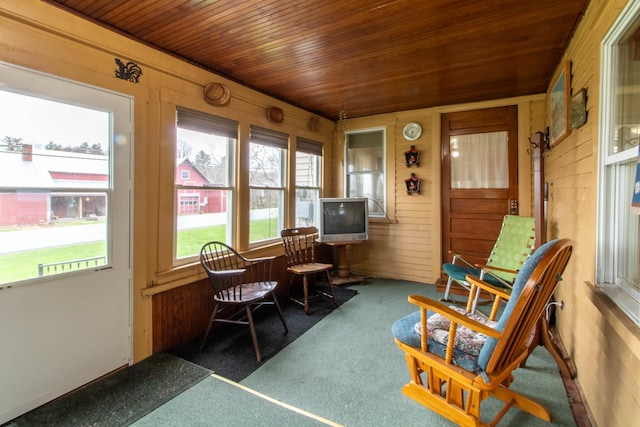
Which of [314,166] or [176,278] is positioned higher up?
[314,166]

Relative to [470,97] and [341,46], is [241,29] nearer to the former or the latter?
[341,46]

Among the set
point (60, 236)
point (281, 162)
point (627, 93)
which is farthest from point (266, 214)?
point (627, 93)

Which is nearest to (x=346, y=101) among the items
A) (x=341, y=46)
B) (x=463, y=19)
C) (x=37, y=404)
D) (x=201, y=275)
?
(x=341, y=46)

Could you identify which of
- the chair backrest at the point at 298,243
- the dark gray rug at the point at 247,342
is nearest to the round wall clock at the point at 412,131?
the chair backrest at the point at 298,243

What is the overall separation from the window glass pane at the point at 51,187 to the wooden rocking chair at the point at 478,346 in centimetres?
217

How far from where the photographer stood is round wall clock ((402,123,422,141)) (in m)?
4.32

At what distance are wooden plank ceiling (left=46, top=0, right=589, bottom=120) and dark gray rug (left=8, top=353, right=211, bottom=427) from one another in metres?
2.33

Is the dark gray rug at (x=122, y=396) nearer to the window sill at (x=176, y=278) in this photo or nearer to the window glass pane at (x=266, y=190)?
the window sill at (x=176, y=278)

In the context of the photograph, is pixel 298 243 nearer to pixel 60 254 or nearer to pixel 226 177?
pixel 226 177

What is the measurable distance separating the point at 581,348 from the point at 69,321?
11.0 feet

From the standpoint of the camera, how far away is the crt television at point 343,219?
411 cm

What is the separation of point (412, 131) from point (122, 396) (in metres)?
4.27

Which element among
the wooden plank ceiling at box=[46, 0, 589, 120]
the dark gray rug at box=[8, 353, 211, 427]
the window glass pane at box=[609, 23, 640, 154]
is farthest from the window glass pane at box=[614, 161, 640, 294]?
the dark gray rug at box=[8, 353, 211, 427]

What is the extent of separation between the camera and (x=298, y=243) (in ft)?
12.6
